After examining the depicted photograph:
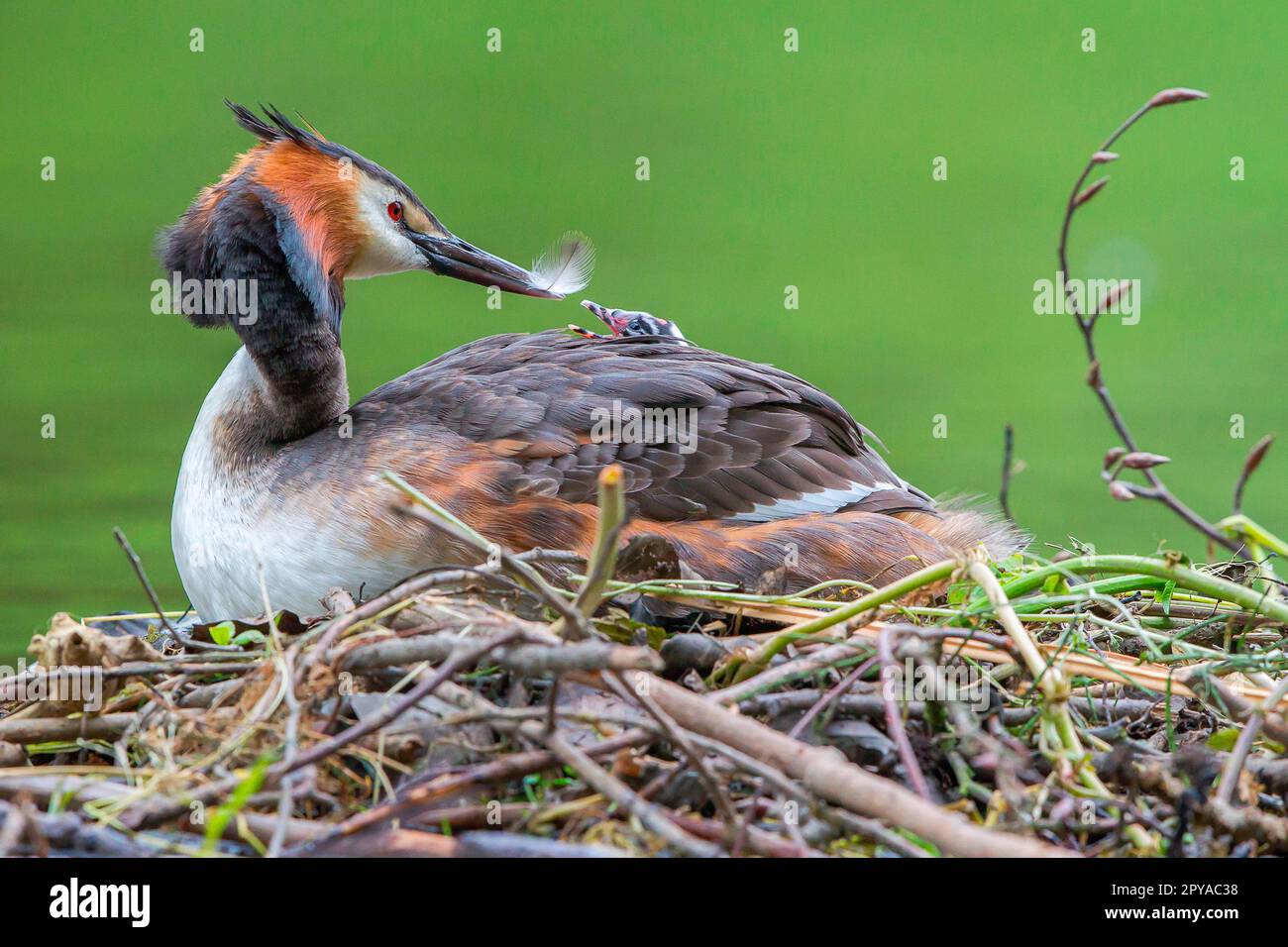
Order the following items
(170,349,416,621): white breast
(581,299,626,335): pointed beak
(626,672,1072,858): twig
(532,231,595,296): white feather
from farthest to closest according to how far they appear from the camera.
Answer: (581,299,626,335): pointed beak
(532,231,595,296): white feather
(170,349,416,621): white breast
(626,672,1072,858): twig

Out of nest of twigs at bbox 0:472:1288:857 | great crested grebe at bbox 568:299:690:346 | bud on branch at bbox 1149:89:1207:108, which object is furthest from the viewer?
great crested grebe at bbox 568:299:690:346

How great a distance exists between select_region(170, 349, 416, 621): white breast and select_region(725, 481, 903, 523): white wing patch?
0.79m

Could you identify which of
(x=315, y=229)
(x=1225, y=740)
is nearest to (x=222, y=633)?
(x=315, y=229)

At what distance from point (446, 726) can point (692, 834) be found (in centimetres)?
38

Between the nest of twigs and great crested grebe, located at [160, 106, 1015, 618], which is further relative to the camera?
great crested grebe, located at [160, 106, 1015, 618]

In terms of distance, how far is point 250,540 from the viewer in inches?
128

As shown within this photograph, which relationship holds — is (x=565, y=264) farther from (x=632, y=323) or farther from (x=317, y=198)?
(x=317, y=198)

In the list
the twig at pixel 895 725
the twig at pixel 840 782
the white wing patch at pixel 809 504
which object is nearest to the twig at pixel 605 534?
the twig at pixel 840 782

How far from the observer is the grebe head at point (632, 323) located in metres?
4.29

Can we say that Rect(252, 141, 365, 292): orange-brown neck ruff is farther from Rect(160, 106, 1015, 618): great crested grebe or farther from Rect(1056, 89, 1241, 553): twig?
Rect(1056, 89, 1241, 553): twig

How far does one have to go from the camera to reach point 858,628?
224 cm

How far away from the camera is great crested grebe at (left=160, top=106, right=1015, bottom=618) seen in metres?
3.15

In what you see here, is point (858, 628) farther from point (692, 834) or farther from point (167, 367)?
point (167, 367)

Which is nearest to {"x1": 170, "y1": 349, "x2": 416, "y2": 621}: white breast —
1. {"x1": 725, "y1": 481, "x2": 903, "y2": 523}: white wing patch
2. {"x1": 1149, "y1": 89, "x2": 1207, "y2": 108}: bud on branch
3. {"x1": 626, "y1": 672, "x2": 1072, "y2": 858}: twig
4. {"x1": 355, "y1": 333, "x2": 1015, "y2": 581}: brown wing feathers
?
{"x1": 355, "y1": 333, "x2": 1015, "y2": 581}: brown wing feathers
